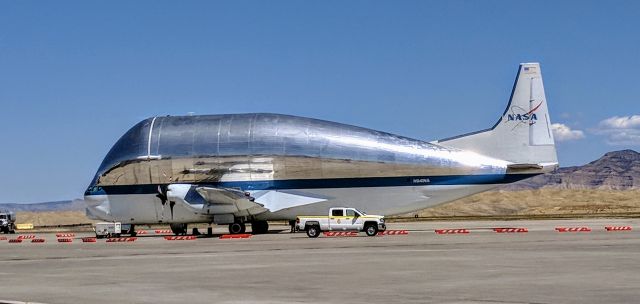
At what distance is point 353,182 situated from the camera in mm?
70438

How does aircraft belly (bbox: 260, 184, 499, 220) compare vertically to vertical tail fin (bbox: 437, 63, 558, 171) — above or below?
below

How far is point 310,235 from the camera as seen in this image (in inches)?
2400

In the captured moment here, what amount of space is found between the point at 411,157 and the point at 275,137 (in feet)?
35.3

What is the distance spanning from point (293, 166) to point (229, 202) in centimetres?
594

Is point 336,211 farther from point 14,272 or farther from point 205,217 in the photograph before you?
point 14,272

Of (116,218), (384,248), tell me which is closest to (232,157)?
(116,218)

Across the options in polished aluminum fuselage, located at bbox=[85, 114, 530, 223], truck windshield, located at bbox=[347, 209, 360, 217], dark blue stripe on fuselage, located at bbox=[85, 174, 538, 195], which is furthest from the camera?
polished aluminum fuselage, located at bbox=[85, 114, 530, 223]

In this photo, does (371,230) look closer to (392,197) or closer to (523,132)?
(392,197)

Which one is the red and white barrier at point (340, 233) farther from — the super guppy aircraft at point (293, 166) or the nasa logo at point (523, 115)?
the nasa logo at point (523, 115)

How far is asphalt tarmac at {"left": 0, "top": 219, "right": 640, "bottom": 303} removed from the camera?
68.3 feet

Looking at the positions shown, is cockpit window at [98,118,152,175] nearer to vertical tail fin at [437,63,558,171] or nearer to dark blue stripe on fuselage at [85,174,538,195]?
dark blue stripe on fuselage at [85,174,538,195]

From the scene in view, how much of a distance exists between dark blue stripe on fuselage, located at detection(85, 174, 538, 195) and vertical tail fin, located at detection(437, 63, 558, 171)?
1.98 metres

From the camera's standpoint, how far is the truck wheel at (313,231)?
200 ft

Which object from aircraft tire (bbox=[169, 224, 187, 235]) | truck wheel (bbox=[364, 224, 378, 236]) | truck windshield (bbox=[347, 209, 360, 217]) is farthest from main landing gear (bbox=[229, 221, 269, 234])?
truck wheel (bbox=[364, 224, 378, 236])
